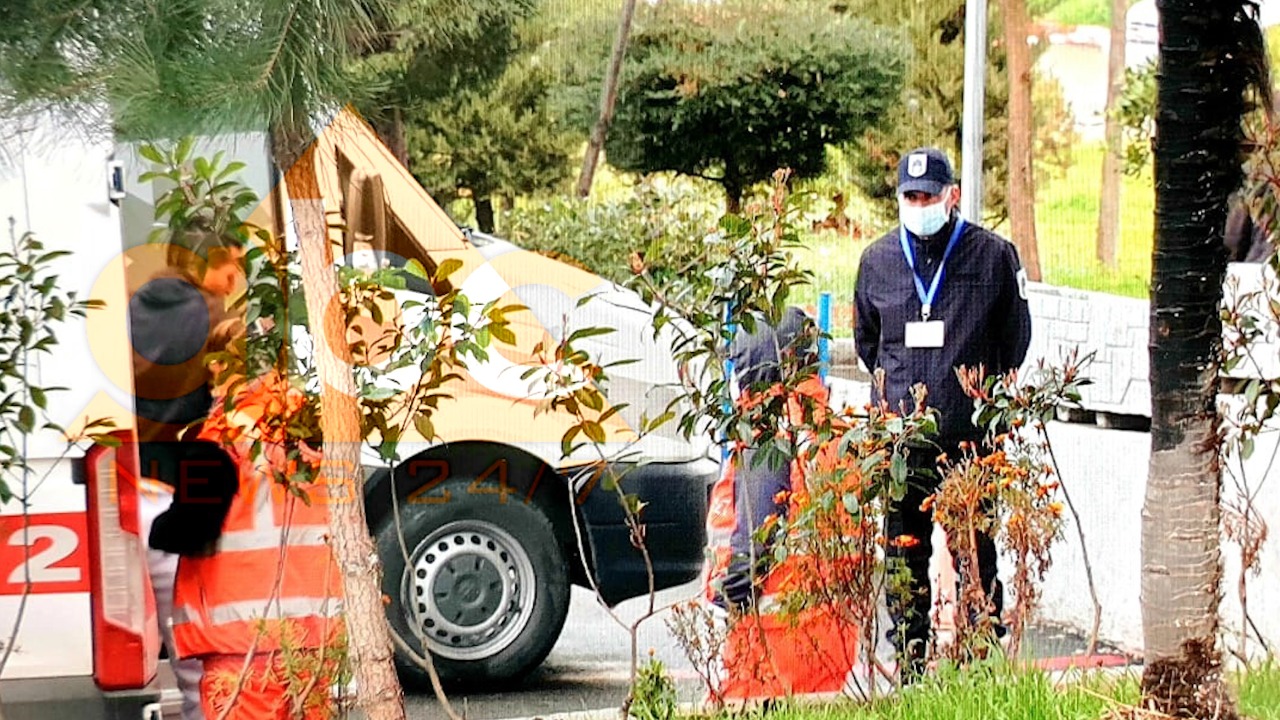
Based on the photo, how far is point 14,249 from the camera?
149 inches

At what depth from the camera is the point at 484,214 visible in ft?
12.7

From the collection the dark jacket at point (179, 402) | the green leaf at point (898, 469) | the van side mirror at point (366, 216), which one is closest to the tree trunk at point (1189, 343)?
the green leaf at point (898, 469)

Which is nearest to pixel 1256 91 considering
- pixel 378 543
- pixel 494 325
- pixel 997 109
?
pixel 997 109

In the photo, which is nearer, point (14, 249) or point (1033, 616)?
point (14, 249)

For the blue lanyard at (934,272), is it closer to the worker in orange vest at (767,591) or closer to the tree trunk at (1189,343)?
the worker in orange vest at (767,591)

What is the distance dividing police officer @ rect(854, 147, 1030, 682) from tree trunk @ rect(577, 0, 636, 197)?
0.78 m

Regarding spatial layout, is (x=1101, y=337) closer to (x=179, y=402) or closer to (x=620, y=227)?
(x=620, y=227)

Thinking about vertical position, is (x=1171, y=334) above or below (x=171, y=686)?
above

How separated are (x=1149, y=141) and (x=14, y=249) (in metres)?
2.92

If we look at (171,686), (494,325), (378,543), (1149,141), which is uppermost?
(1149,141)

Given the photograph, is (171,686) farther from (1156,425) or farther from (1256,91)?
(1256,91)

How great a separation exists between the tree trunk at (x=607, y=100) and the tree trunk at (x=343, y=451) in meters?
0.68

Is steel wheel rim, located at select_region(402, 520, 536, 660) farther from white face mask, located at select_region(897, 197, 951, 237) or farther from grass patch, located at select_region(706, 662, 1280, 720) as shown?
white face mask, located at select_region(897, 197, 951, 237)

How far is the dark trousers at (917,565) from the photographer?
4.12m
